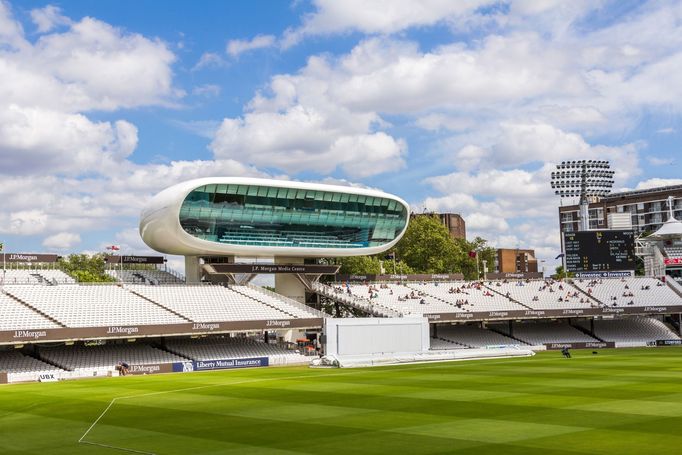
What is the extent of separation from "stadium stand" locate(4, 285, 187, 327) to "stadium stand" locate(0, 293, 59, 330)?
2.96ft

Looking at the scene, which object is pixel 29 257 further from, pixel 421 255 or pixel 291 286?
pixel 421 255

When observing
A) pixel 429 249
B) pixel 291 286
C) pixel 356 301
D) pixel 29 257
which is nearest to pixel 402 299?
pixel 356 301

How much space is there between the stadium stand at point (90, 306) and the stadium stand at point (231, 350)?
2988 mm

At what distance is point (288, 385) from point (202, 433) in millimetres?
16826

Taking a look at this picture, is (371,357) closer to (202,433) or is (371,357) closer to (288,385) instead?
(288,385)

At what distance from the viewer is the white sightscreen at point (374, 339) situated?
6581cm

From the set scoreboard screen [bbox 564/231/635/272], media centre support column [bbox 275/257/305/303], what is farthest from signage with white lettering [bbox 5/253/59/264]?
scoreboard screen [bbox 564/231/635/272]

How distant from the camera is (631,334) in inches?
3396

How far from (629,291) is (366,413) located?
7025 cm

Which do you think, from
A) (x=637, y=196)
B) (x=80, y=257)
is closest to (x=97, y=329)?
(x=80, y=257)

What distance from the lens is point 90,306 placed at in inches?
2469

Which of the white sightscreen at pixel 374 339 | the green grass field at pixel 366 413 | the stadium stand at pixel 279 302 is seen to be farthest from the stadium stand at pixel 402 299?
the green grass field at pixel 366 413

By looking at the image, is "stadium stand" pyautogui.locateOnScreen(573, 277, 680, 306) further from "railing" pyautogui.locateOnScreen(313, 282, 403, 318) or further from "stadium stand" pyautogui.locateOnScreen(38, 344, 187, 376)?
"stadium stand" pyautogui.locateOnScreen(38, 344, 187, 376)

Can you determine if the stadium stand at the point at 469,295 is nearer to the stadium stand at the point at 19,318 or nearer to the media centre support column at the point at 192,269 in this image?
the media centre support column at the point at 192,269
